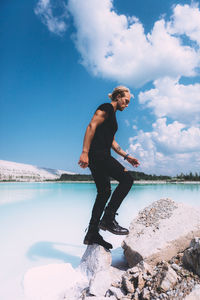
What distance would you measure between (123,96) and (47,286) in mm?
2664

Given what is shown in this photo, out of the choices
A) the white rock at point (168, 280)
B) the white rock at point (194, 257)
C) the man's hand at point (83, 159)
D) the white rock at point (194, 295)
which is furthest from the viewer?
the man's hand at point (83, 159)

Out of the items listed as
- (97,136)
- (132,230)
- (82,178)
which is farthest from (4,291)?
(82,178)

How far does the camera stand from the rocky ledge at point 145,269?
6.86 feet

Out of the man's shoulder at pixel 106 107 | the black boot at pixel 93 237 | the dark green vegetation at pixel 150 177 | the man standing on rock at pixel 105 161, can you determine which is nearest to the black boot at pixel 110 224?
the man standing on rock at pixel 105 161

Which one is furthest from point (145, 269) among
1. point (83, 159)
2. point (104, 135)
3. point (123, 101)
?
point (123, 101)

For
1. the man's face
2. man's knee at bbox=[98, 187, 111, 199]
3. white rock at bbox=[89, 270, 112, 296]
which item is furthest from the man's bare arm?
white rock at bbox=[89, 270, 112, 296]

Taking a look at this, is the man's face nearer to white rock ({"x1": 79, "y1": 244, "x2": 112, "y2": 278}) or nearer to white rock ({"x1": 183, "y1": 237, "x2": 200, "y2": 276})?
white rock ({"x1": 183, "y1": 237, "x2": 200, "y2": 276})

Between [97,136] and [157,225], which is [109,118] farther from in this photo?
[157,225]

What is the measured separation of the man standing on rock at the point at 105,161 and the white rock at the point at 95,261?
0.23m

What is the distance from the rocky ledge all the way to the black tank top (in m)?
1.36

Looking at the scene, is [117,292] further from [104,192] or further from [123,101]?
[123,101]

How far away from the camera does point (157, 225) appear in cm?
342

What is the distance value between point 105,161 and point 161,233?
1374mm

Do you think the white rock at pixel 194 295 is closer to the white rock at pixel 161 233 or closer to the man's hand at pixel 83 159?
the white rock at pixel 161 233
